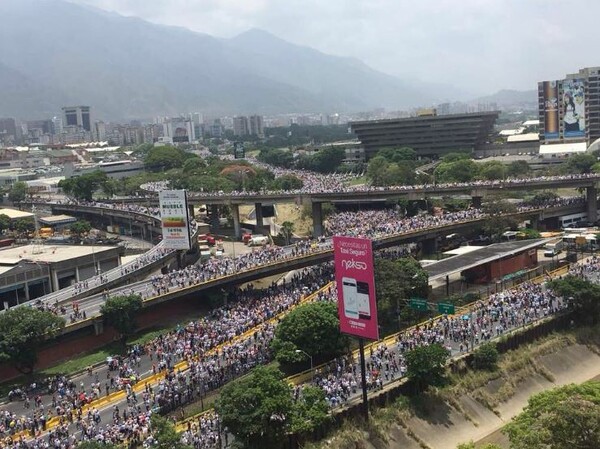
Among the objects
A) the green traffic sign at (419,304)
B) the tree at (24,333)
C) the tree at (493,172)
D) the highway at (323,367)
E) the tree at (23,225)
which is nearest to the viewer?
the highway at (323,367)

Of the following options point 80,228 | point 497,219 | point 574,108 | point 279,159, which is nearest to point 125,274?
point 497,219

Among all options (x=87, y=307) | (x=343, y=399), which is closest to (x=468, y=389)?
(x=343, y=399)

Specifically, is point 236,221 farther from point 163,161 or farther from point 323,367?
point 163,161

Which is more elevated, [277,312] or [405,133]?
[405,133]

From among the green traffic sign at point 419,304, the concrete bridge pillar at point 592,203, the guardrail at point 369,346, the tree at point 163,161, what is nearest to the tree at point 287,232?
the concrete bridge pillar at point 592,203

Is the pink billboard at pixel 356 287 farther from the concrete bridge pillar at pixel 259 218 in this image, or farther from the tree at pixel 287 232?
the concrete bridge pillar at pixel 259 218

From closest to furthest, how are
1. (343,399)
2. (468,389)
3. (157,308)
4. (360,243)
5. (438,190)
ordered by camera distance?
(360,243)
(343,399)
(468,389)
(157,308)
(438,190)

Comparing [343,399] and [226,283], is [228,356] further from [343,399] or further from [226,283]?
[226,283]
